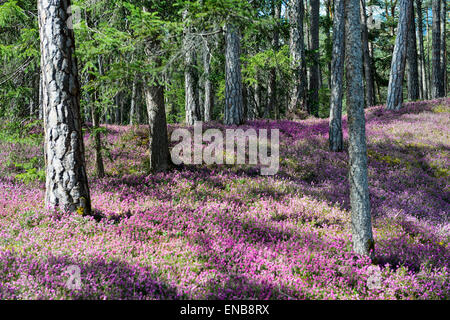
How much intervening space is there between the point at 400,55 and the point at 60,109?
55.9 ft

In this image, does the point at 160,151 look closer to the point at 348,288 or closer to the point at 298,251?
the point at 298,251

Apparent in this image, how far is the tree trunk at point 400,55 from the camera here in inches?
606

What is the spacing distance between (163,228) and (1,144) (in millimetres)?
9656

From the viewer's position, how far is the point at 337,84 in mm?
11344

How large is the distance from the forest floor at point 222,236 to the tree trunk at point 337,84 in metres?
2.02

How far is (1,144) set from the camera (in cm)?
1136

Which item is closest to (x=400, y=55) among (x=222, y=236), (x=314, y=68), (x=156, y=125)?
(x=314, y=68)

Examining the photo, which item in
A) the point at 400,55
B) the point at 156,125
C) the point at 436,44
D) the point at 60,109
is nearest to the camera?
the point at 60,109

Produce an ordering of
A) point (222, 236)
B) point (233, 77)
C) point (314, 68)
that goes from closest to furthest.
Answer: point (222, 236) → point (233, 77) → point (314, 68)

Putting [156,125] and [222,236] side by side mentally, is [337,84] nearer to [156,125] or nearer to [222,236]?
[156,125]

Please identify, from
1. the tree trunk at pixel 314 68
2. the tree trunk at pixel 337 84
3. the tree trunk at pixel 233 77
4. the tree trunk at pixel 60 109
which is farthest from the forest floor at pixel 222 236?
the tree trunk at pixel 314 68

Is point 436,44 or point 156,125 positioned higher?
point 436,44

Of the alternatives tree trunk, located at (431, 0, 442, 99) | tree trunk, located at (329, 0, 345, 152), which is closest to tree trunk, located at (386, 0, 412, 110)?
tree trunk, located at (329, 0, 345, 152)

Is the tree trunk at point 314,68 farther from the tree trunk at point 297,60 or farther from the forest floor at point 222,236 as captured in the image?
the forest floor at point 222,236
